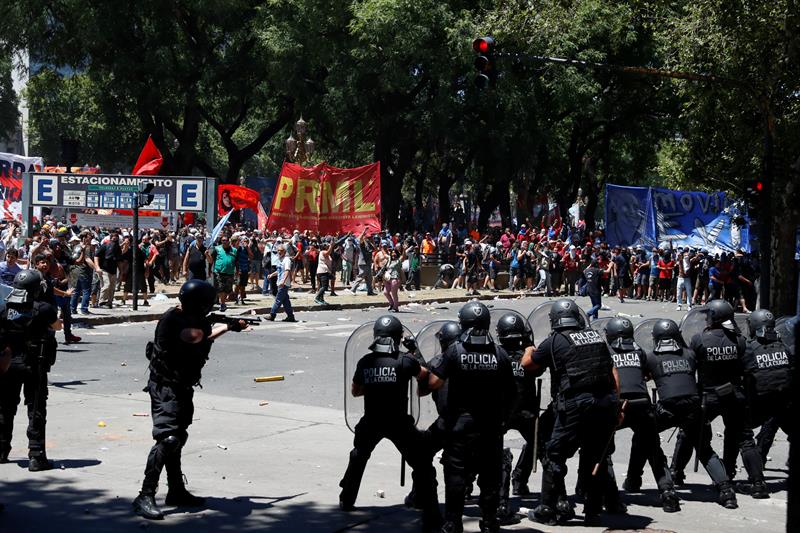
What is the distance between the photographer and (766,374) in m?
8.40

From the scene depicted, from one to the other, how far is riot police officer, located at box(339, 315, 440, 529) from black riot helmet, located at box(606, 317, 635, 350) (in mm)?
1756

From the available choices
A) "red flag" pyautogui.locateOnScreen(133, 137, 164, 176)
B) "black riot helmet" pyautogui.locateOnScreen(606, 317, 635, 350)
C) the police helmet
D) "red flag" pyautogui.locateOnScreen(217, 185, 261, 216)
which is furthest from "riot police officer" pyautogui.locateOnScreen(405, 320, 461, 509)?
"red flag" pyautogui.locateOnScreen(217, 185, 261, 216)

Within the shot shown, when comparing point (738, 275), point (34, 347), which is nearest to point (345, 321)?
point (738, 275)

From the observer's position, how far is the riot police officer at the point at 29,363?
8.08m

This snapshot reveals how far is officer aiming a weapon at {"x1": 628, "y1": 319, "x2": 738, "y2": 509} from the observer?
7.87 metres

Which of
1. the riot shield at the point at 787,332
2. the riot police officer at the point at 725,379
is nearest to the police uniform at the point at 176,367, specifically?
the riot police officer at the point at 725,379

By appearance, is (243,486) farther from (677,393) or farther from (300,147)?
(300,147)

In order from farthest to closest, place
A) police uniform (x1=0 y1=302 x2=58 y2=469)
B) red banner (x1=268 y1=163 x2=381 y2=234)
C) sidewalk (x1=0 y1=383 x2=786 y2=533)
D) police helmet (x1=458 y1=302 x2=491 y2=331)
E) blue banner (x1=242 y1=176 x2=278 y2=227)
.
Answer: blue banner (x1=242 y1=176 x2=278 y2=227)
red banner (x1=268 y1=163 x2=381 y2=234)
police uniform (x1=0 y1=302 x2=58 y2=469)
sidewalk (x1=0 y1=383 x2=786 y2=533)
police helmet (x1=458 y1=302 x2=491 y2=331)

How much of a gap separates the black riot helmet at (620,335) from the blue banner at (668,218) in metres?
26.4

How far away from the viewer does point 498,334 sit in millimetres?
7457

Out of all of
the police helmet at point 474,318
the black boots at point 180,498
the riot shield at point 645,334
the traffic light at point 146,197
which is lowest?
the black boots at point 180,498

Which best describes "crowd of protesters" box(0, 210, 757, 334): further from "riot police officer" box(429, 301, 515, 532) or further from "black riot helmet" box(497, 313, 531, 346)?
"riot police officer" box(429, 301, 515, 532)

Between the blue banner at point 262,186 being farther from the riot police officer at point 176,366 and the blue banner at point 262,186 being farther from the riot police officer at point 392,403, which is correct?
the riot police officer at point 392,403

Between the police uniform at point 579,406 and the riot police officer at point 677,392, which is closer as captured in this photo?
the police uniform at point 579,406
